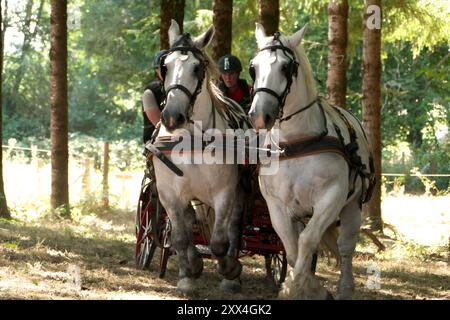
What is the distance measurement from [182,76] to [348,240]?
228 centimetres

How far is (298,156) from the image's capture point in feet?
23.0

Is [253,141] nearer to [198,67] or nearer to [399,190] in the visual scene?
[198,67]

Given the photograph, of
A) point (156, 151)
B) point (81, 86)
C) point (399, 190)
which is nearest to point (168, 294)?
point (156, 151)

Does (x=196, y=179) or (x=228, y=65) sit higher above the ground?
(x=228, y=65)

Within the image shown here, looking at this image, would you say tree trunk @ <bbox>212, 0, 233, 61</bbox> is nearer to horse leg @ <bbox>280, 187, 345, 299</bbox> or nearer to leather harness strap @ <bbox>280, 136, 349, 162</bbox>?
leather harness strap @ <bbox>280, 136, 349, 162</bbox>

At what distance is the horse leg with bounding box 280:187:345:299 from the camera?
6809 millimetres

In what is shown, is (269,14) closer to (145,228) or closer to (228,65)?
(228,65)

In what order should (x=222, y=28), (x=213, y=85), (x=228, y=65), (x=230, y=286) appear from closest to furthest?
(x=213, y=85) → (x=230, y=286) → (x=228, y=65) → (x=222, y=28)

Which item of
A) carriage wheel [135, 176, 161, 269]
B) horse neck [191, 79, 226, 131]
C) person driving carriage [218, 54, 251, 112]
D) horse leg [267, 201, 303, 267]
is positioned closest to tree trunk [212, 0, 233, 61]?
person driving carriage [218, 54, 251, 112]

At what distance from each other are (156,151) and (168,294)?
1374mm

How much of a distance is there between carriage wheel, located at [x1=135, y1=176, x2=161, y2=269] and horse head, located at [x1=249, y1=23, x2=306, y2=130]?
2.65m

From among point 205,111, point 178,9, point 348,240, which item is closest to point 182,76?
point 205,111
